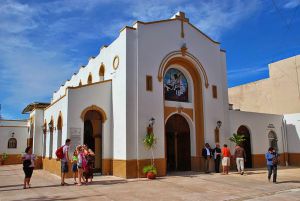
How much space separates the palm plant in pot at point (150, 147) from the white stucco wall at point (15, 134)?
2136 cm

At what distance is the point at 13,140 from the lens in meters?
31.5

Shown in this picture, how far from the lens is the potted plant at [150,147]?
47.7 feet

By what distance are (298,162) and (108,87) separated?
1584 cm

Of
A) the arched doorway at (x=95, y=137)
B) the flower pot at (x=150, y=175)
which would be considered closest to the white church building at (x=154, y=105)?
the arched doorway at (x=95, y=137)

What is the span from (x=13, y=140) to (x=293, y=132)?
27.3 meters

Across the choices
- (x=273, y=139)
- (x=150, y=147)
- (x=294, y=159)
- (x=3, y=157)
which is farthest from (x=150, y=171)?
(x=3, y=157)

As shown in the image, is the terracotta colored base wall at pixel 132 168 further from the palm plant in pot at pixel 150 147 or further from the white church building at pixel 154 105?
the palm plant in pot at pixel 150 147

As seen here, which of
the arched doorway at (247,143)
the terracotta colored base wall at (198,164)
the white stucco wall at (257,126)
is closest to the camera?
the terracotta colored base wall at (198,164)

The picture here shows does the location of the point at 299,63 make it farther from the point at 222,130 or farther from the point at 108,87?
the point at 108,87

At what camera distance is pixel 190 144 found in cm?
1811

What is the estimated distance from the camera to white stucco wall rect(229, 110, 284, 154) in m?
20.0

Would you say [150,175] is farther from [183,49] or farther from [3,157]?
[3,157]

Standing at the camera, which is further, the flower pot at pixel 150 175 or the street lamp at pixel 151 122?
the street lamp at pixel 151 122

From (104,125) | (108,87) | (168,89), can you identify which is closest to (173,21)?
(168,89)
